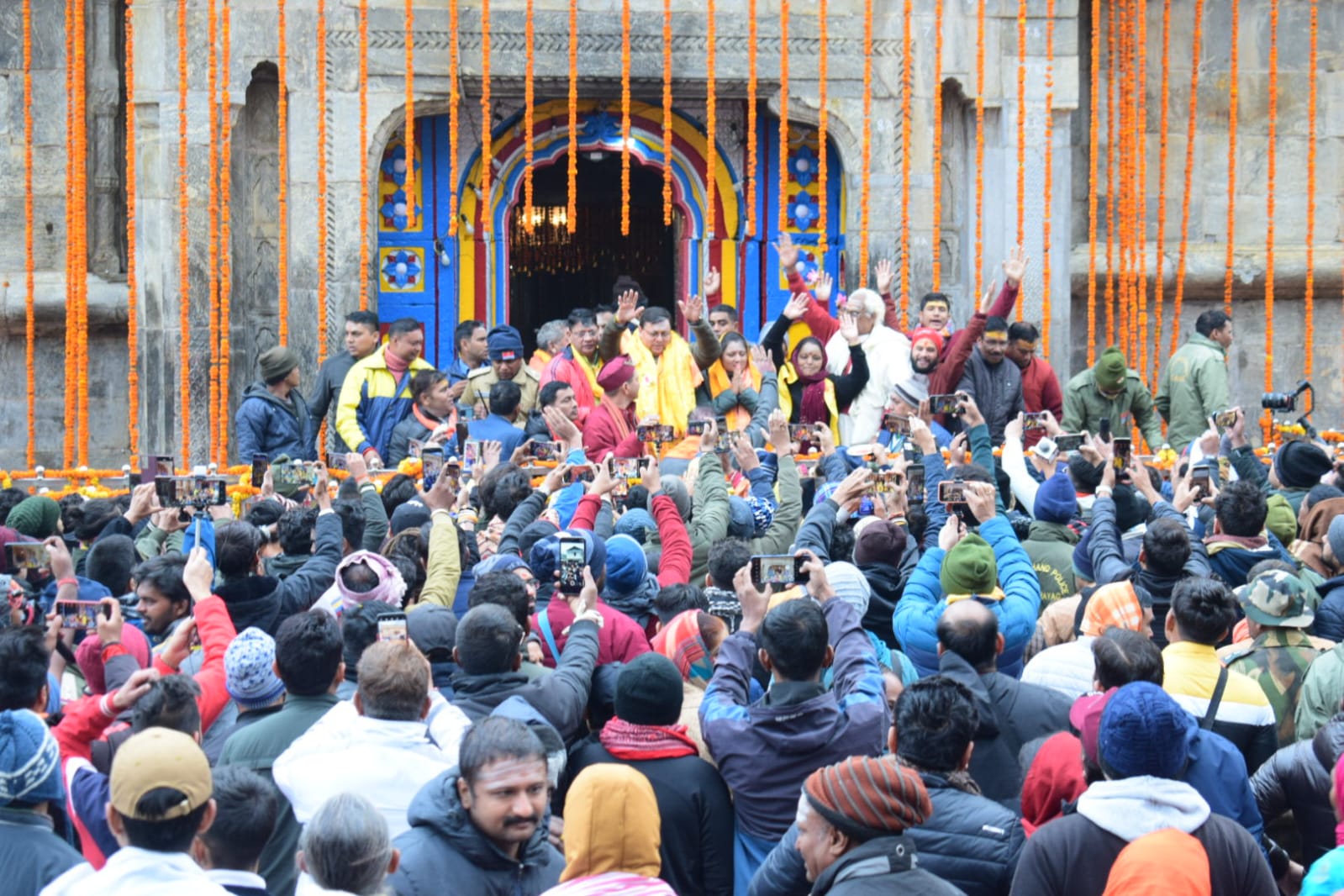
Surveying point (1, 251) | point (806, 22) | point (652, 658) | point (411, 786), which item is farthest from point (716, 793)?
point (1, 251)

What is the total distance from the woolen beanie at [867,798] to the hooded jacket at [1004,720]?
0.96m

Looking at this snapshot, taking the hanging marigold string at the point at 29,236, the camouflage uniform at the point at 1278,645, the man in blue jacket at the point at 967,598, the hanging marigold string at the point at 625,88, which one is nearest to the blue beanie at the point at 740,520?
the man in blue jacket at the point at 967,598

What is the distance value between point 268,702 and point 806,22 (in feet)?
29.3

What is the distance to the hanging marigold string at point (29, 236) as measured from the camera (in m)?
12.4

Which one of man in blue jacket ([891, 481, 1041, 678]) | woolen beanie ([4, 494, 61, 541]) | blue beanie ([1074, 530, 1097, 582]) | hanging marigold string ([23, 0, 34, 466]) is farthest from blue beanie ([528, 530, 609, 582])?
hanging marigold string ([23, 0, 34, 466])

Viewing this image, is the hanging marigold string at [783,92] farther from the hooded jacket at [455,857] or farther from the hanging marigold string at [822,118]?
the hooded jacket at [455,857]

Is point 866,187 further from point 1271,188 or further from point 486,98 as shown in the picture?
point 1271,188

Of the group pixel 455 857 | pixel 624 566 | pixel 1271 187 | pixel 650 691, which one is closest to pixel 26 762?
pixel 455 857

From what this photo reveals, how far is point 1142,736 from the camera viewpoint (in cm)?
380

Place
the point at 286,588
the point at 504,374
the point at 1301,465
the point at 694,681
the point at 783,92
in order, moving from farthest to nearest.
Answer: the point at 783,92 < the point at 504,374 < the point at 1301,465 < the point at 286,588 < the point at 694,681

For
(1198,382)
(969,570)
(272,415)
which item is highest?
(1198,382)

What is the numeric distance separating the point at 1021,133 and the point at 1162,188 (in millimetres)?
1729

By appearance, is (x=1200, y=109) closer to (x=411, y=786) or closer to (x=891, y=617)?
(x=891, y=617)

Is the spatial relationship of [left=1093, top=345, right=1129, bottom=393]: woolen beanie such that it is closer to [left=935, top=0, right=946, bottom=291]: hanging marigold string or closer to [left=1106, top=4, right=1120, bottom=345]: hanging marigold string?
[left=935, top=0, right=946, bottom=291]: hanging marigold string
